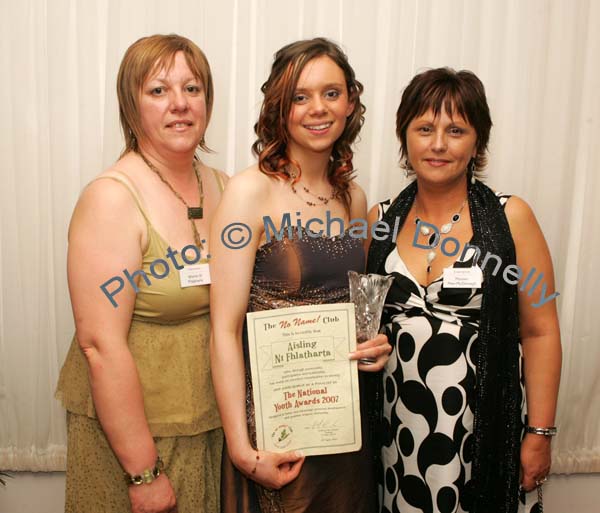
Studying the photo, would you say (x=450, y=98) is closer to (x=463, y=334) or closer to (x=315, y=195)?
(x=315, y=195)

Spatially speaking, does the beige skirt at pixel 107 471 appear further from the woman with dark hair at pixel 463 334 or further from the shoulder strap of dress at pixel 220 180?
the shoulder strap of dress at pixel 220 180

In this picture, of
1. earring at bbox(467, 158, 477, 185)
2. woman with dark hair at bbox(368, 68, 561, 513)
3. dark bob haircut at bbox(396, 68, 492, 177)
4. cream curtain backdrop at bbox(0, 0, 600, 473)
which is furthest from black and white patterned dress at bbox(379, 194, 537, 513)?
cream curtain backdrop at bbox(0, 0, 600, 473)

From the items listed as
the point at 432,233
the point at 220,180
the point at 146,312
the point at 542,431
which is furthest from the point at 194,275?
the point at 542,431

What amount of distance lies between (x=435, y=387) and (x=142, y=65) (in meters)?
1.20

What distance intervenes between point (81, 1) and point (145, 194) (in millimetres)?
1156

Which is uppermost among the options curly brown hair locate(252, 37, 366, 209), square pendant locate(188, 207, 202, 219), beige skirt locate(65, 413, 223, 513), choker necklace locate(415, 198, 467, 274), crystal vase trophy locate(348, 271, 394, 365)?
curly brown hair locate(252, 37, 366, 209)

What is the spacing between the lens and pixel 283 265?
4.90 feet

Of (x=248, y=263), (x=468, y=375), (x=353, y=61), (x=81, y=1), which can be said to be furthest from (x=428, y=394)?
(x=81, y=1)

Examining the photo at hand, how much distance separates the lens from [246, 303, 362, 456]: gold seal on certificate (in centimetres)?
144

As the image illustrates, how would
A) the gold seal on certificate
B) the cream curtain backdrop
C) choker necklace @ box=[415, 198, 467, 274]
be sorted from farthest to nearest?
the cream curtain backdrop < choker necklace @ box=[415, 198, 467, 274] < the gold seal on certificate

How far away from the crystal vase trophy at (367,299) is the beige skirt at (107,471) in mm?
565

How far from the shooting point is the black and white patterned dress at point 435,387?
166cm

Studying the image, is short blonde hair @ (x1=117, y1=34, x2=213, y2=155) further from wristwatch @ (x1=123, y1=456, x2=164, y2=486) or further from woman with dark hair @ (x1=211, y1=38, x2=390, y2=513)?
wristwatch @ (x1=123, y1=456, x2=164, y2=486)

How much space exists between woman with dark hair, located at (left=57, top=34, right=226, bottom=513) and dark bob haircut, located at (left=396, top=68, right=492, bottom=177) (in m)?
0.60
